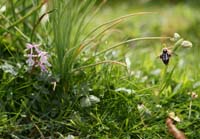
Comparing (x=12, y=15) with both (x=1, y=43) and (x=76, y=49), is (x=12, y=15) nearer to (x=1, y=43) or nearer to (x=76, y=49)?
(x=1, y=43)

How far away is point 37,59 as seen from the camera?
6.97 feet

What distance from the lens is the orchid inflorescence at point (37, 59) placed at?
6.86ft

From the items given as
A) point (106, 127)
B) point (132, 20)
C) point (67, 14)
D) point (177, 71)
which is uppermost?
point (132, 20)

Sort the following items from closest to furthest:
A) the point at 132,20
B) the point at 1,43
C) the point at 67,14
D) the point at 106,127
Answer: the point at 106,127, the point at 67,14, the point at 1,43, the point at 132,20

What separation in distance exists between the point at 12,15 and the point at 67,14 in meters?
0.36

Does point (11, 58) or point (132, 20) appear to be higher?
point (132, 20)

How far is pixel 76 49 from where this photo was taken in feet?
7.07

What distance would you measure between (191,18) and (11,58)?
2.70m

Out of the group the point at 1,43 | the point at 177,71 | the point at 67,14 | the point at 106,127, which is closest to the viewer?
the point at 106,127

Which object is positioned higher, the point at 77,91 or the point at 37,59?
the point at 37,59

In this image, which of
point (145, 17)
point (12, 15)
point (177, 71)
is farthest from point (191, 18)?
point (12, 15)

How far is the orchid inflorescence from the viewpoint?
209 cm

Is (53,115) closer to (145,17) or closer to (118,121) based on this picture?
(118,121)

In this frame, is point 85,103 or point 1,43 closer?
point 85,103
